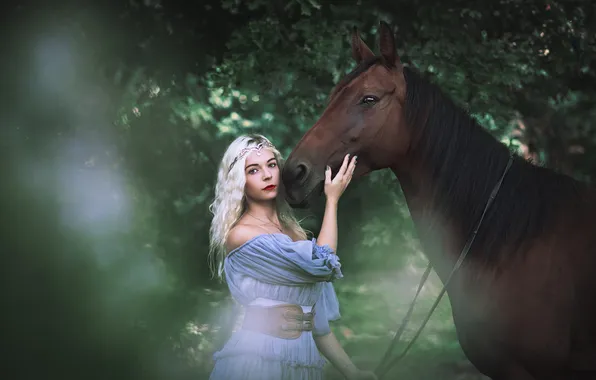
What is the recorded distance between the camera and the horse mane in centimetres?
259

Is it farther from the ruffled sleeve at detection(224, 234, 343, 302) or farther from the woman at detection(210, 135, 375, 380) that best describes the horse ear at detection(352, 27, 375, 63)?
the ruffled sleeve at detection(224, 234, 343, 302)

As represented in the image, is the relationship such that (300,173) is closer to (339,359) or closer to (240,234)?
(240,234)

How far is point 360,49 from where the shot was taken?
2.79 metres

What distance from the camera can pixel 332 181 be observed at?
2.59 meters

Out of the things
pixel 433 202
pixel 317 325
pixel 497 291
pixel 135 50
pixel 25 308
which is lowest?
pixel 25 308

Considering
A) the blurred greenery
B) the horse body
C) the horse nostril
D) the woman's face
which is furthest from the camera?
the blurred greenery

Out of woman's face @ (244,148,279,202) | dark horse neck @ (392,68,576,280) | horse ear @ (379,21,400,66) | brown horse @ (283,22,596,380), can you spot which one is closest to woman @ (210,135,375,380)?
woman's face @ (244,148,279,202)

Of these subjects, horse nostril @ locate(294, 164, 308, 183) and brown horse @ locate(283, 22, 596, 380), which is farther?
horse nostril @ locate(294, 164, 308, 183)

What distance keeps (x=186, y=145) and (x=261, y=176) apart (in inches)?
88.6

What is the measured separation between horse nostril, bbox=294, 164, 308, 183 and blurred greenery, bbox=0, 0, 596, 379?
6.83ft

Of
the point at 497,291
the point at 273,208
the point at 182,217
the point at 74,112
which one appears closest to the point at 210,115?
the point at 182,217

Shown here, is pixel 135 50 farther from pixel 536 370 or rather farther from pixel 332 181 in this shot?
pixel 536 370

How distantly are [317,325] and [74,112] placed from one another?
10.2 feet

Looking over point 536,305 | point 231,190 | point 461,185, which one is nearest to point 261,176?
point 231,190
